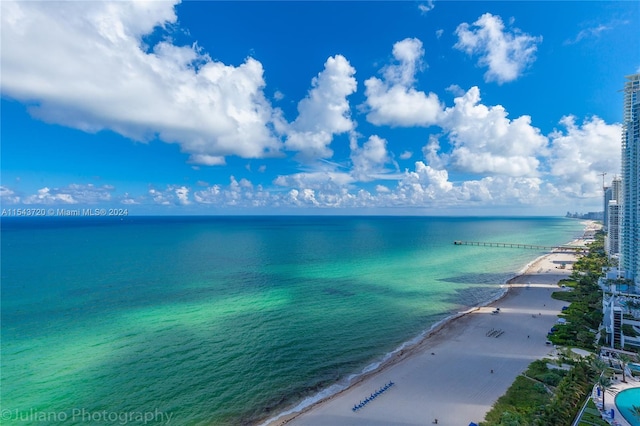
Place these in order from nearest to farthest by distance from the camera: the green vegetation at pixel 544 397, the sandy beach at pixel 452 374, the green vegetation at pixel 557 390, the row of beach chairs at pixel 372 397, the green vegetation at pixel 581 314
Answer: the green vegetation at pixel 544 397
the green vegetation at pixel 557 390
the sandy beach at pixel 452 374
the row of beach chairs at pixel 372 397
the green vegetation at pixel 581 314

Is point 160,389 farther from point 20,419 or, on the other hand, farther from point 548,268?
point 548,268

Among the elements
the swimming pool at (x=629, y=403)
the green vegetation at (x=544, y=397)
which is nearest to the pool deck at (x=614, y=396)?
the swimming pool at (x=629, y=403)

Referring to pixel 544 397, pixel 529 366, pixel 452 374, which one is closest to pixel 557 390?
pixel 544 397

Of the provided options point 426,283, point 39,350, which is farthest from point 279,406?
point 426,283

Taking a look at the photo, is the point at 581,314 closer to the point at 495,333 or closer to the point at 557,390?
the point at 495,333

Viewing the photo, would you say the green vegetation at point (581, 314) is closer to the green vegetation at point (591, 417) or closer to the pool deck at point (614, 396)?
the pool deck at point (614, 396)
